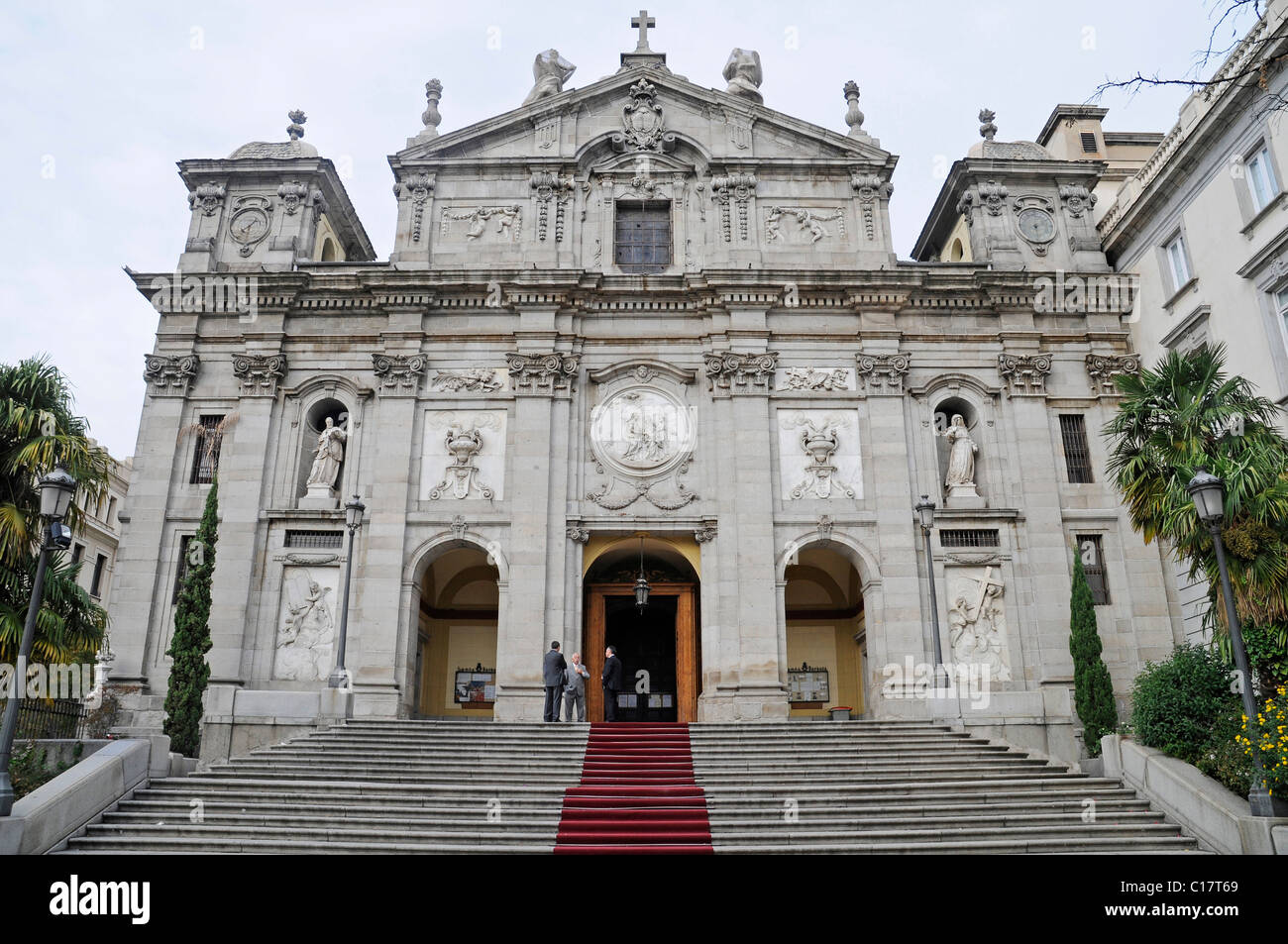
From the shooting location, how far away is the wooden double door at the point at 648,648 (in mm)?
25141

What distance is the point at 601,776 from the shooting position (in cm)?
1684

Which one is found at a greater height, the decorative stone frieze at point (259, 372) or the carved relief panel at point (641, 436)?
the decorative stone frieze at point (259, 372)

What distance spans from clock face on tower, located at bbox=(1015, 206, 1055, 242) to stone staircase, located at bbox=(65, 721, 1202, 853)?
1547cm

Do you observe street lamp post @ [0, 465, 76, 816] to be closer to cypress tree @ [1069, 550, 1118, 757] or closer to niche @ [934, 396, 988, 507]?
cypress tree @ [1069, 550, 1118, 757]

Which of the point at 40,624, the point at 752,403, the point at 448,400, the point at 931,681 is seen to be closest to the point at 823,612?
the point at 931,681

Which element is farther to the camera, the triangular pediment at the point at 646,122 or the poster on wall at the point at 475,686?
the triangular pediment at the point at 646,122

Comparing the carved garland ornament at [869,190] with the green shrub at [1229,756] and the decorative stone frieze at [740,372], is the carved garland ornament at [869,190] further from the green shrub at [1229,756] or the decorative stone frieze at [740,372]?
the green shrub at [1229,756]

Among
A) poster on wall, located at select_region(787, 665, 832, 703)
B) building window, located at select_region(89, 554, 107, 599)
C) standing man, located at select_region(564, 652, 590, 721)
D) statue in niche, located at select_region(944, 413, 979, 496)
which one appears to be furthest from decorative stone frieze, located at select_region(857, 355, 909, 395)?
building window, located at select_region(89, 554, 107, 599)

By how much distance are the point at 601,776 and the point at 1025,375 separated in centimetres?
1636

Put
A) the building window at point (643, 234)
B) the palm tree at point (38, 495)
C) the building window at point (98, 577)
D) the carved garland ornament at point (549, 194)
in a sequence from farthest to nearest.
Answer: the building window at point (98, 577)
the building window at point (643, 234)
the carved garland ornament at point (549, 194)
the palm tree at point (38, 495)

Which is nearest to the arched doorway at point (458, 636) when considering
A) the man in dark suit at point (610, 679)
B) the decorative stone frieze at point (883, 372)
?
the man in dark suit at point (610, 679)

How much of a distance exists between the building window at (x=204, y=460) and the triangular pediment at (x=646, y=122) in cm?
923

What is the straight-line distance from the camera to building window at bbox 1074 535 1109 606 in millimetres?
24203

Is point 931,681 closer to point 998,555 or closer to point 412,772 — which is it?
point 998,555
